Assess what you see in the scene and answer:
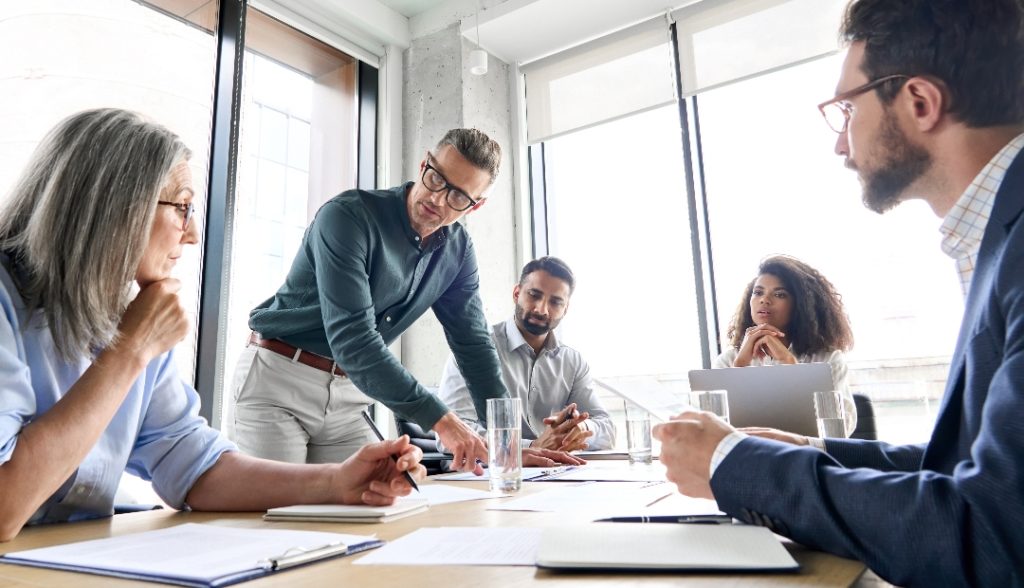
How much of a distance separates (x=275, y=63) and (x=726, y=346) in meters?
2.62

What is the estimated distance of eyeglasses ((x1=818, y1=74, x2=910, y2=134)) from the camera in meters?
1.06

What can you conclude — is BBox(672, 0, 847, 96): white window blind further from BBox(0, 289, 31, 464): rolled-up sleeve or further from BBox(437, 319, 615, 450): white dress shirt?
BBox(0, 289, 31, 464): rolled-up sleeve

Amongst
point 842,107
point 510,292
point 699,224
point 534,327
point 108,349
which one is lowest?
point 108,349

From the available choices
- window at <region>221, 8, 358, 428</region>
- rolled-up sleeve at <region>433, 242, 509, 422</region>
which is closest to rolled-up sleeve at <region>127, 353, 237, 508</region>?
rolled-up sleeve at <region>433, 242, 509, 422</region>

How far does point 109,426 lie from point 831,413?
1.28 meters

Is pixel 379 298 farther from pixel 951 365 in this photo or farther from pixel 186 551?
pixel 951 365

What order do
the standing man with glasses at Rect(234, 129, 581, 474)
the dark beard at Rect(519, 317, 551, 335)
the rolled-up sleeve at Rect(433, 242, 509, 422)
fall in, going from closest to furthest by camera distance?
the standing man with glasses at Rect(234, 129, 581, 474) → the rolled-up sleeve at Rect(433, 242, 509, 422) → the dark beard at Rect(519, 317, 551, 335)

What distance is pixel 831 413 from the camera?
132 centimetres

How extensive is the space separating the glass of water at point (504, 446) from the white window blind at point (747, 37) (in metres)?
2.63

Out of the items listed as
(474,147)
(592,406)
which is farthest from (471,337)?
(592,406)

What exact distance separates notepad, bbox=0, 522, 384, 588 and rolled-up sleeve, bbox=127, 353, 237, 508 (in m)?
0.30

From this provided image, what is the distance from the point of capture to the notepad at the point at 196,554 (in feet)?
1.89

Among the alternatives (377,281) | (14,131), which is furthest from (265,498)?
(14,131)

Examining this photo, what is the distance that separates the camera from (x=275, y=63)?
3.36 metres
